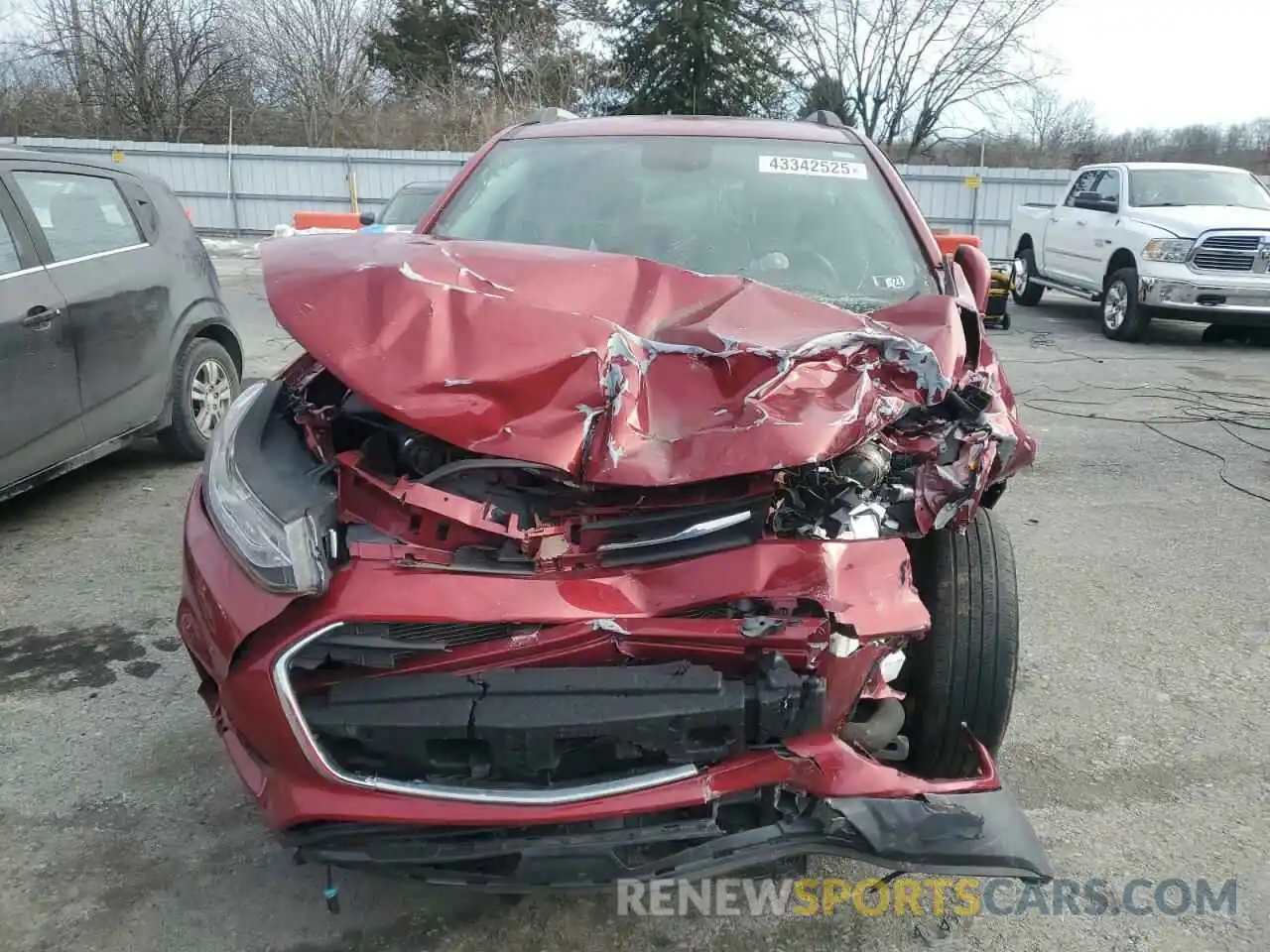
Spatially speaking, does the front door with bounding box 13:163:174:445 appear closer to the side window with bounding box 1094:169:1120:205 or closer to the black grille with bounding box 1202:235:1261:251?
the black grille with bounding box 1202:235:1261:251

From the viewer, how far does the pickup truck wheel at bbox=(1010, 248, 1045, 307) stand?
12.9 m

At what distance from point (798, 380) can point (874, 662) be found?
24.2 inches

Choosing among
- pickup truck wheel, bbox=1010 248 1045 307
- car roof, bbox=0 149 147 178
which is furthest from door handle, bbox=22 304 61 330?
pickup truck wheel, bbox=1010 248 1045 307

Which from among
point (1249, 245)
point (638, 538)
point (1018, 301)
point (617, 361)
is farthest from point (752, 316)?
point (1018, 301)

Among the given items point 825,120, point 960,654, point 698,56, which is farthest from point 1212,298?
point 698,56

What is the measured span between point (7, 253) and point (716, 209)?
301 centimetres

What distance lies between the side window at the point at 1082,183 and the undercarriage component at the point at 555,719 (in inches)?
459

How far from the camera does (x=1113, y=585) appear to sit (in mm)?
3963

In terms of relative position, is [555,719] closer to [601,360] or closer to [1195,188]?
[601,360]

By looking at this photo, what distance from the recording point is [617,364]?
1.97m

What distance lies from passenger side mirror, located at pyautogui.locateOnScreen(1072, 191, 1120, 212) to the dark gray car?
953 cm

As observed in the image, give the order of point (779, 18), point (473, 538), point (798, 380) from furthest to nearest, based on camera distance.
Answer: point (779, 18)
point (798, 380)
point (473, 538)

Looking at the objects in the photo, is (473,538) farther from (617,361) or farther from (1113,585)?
(1113,585)

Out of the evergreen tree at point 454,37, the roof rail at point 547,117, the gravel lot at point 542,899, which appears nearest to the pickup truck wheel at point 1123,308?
the gravel lot at point 542,899
